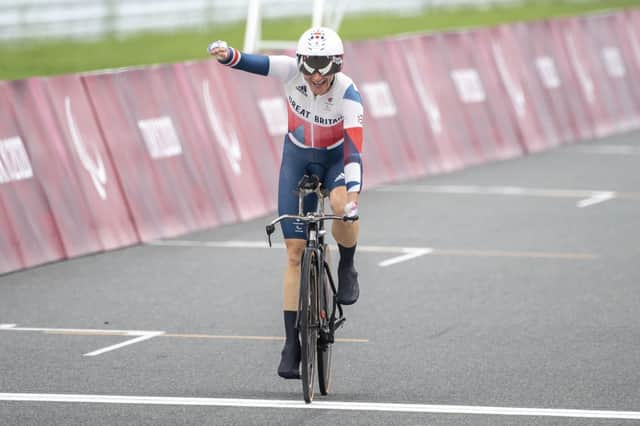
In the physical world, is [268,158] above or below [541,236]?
above

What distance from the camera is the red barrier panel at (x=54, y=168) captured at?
1384 cm

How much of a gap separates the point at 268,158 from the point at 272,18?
82.1 ft

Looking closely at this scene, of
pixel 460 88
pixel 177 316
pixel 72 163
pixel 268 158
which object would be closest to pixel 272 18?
pixel 460 88

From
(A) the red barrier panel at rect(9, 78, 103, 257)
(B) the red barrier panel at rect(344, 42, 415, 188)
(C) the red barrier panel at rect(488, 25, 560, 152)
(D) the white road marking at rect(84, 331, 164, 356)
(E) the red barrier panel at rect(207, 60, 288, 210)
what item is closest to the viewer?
(D) the white road marking at rect(84, 331, 164, 356)

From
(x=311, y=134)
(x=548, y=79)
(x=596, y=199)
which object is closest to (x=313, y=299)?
(x=311, y=134)

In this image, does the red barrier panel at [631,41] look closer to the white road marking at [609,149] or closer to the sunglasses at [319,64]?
the white road marking at [609,149]

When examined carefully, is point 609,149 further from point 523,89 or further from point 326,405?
point 326,405

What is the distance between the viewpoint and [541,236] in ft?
50.1

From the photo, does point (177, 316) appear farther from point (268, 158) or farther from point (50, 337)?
point (268, 158)

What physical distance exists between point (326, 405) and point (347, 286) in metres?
1.03

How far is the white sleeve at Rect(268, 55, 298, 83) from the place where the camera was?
29.7 feet

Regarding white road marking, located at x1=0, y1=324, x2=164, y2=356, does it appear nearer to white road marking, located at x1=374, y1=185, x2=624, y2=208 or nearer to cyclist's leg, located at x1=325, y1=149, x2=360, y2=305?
cyclist's leg, located at x1=325, y1=149, x2=360, y2=305

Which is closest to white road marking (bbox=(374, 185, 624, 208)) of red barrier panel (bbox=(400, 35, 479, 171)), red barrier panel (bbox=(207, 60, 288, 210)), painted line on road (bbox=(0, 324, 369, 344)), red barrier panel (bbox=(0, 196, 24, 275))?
red barrier panel (bbox=(400, 35, 479, 171))

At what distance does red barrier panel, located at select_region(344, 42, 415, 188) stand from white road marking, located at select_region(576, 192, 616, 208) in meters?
2.68
